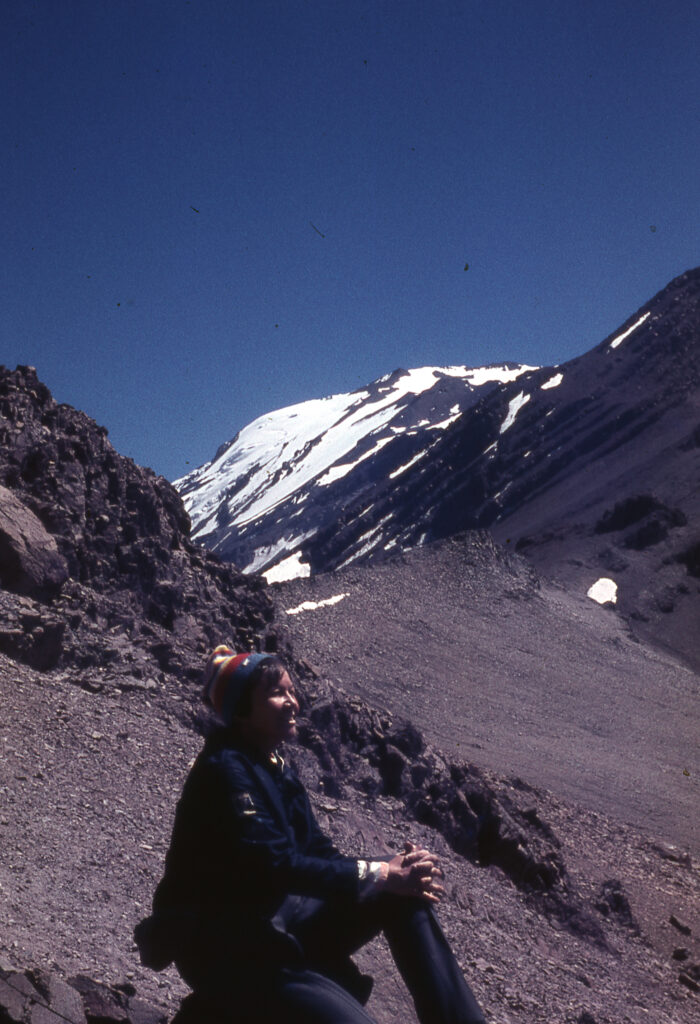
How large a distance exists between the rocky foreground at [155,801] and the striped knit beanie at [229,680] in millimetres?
1224

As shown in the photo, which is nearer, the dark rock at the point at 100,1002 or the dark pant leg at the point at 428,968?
the dark pant leg at the point at 428,968

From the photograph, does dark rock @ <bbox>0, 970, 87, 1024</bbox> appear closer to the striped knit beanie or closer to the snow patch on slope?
the striped knit beanie

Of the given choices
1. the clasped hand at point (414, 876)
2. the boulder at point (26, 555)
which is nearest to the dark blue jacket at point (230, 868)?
the clasped hand at point (414, 876)

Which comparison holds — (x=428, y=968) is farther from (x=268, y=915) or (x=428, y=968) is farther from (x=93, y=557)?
(x=93, y=557)

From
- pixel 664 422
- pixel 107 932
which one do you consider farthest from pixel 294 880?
pixel 664 422

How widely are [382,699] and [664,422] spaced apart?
48409 millimetres

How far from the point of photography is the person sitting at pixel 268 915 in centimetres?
249

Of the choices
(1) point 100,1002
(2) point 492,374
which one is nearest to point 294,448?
(2) point 492,374

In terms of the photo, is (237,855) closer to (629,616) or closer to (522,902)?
(522,902)

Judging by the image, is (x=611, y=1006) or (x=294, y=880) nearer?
(x=294, y=880)

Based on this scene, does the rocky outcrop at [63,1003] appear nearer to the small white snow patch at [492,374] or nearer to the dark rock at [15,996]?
the dark rock at [15,996]

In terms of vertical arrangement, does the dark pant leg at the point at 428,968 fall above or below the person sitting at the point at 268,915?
below

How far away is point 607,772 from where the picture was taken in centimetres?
2008

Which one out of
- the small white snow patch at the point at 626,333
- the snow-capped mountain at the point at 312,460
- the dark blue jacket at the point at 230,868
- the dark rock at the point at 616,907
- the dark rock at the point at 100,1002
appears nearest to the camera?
the dark blue jacket at the point at 230,868
